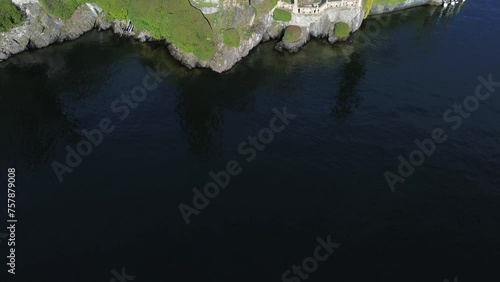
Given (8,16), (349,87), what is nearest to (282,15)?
(349,87)

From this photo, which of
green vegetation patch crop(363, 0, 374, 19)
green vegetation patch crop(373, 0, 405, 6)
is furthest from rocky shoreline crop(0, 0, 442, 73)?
green vegetation patch crop(373, 0, 405, 6)

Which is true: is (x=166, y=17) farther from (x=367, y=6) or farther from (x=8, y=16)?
(x=367, y=6)

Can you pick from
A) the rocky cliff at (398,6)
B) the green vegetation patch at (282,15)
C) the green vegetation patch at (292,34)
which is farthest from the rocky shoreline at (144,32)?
the rocky cliff at (398,6)

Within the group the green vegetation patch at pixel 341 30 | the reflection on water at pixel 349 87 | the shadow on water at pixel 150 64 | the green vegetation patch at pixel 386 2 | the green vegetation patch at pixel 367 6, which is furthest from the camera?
the green vegetation patch at pixel 386 2

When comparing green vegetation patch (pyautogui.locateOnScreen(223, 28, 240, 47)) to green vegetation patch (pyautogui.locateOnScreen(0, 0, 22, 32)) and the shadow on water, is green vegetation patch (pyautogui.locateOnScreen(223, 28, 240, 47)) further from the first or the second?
green vegetation patch (pyautogui.locateOnScreen(0, 0, 22, 32))

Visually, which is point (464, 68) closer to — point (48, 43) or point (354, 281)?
point (354, 281)

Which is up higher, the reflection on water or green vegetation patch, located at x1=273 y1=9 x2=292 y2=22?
green vegetation patch, located at x1=273 y1=9 x2=292 y2=22

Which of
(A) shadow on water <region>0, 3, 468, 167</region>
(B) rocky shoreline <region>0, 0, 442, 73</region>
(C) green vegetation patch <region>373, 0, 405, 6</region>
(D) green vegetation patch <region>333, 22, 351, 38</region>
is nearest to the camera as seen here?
(A) shadow on water <region>0, 3, 468, 167</region>

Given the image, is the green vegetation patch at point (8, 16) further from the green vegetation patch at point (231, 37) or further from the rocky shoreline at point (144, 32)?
the green vegetation patch at point (231, 37)
